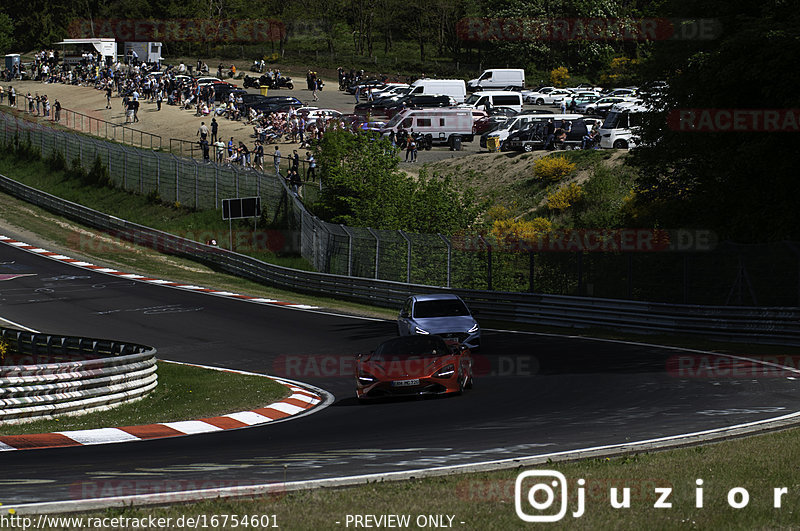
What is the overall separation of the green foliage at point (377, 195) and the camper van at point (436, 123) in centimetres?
1396

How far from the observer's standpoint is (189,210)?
1941 inches

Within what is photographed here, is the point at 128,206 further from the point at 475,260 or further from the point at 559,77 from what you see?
the point at 559,77

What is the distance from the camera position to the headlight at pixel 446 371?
16922 millimetres

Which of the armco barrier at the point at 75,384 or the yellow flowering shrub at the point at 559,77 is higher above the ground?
the yellow flowering shrub at the point at 559,77

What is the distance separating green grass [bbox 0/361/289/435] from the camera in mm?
15422

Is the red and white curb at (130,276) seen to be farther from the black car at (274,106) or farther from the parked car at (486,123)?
the parked car at (486,123)

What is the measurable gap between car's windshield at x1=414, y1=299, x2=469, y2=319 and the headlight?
19.1 feet

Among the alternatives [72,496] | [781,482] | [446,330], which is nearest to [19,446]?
[72,496]

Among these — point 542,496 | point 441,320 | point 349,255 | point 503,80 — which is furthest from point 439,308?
point 503,80

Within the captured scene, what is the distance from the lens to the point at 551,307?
28438mm

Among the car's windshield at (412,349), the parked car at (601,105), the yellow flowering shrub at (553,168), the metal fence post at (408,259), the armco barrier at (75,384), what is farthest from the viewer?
the parked car at (601,105)

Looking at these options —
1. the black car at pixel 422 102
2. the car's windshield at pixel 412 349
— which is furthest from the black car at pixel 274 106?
the car's windshield at pixel 412 349

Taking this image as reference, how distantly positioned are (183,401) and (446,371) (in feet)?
15.4

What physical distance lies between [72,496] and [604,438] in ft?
20.4
